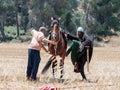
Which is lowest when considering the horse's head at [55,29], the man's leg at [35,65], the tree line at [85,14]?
the tree line at [85,14]

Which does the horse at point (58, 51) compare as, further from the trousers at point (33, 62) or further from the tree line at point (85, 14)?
the tree line at point (85, 14)

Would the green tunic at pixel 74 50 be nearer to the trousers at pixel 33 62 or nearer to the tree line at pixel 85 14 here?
the trousers at pixel 33 62

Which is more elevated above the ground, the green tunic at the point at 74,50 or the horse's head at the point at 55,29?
the horse's head at the point at 55,29

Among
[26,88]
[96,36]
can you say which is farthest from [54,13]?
[26,88]

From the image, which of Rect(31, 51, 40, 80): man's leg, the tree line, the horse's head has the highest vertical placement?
the horse's head

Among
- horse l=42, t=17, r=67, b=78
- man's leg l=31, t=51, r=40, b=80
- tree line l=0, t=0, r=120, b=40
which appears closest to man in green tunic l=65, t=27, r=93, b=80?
horse l=42, t=17, r=67, b=78

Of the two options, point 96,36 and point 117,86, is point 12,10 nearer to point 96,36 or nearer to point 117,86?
point 96,36

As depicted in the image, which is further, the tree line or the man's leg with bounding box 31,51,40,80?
the tree line

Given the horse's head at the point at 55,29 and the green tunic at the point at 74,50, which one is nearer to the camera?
the horse's head at the point at 55,29

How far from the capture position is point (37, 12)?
55.0 meters

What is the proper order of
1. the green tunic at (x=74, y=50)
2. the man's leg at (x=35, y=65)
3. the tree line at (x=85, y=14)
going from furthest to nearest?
1. the tree line at (x=85, y=14)
2. the green tunic at (x=74, y=50)
3. the man's leg at (x=35, y=65)

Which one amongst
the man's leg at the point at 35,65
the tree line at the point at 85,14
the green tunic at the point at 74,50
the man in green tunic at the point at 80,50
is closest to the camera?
the man's leg at the point at 35,65

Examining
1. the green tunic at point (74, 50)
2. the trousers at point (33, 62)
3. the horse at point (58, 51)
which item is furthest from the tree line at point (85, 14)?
the trousers at point (33, 62)

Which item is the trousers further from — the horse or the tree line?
the tree line
